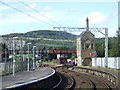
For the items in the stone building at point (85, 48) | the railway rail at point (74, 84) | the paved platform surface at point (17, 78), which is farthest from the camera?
the stone building at point (85, 48)

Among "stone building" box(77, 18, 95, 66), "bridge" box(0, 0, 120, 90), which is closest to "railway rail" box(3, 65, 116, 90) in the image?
"bridge" box(0, 0, 120, 90)

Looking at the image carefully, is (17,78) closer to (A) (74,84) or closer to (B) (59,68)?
(A) (74,84)

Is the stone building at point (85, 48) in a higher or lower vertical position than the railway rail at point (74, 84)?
higher

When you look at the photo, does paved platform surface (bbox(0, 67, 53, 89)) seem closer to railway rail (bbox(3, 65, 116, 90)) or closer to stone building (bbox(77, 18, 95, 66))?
railway rail (bbox(3, 65, 116, 90))

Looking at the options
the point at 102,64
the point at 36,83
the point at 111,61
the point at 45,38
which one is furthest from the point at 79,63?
the point at 45,38

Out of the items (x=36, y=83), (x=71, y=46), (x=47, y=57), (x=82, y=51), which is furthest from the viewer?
(x=71, y=46)

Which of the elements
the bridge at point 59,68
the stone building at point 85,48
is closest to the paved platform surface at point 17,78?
the bridge at point 59,68

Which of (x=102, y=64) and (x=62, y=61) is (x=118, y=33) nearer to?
(x=102, y=64)

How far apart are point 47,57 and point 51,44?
4129 centimetres

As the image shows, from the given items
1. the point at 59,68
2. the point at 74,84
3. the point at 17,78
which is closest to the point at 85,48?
the point at 59,68

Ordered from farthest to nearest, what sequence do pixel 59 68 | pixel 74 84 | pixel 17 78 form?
pixel 59 68 → pixel 74 84 → pixel 17 78

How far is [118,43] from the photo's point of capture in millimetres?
70000

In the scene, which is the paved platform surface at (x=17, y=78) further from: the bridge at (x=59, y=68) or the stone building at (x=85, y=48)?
the stone building at (x=85, y=48)

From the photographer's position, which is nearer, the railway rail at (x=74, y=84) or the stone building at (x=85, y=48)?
the railway rail at (x=74, y=84)
